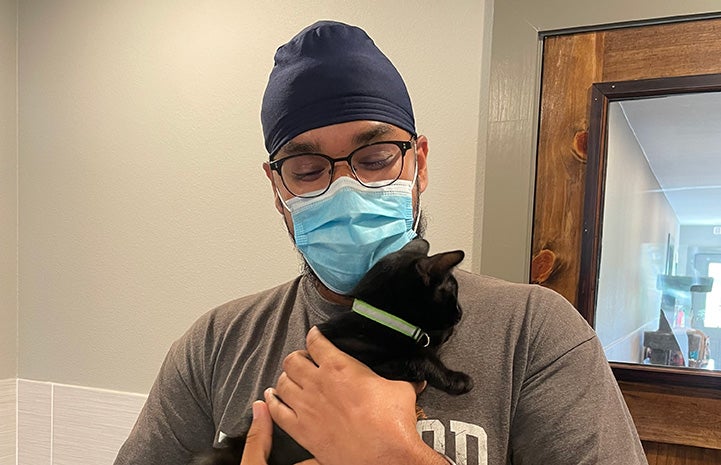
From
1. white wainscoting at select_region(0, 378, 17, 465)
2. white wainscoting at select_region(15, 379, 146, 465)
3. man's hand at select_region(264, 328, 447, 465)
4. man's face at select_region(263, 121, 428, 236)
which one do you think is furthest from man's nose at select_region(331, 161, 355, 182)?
white wainscoting at select_region(0, 378, 17, 465)

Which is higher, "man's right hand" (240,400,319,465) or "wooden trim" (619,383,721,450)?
"man's right hand" (240,400,319,465)

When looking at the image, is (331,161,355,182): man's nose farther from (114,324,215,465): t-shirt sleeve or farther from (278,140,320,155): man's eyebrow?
(114,324,215,465): t-shirt sleeve

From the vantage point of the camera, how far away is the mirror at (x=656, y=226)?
141 cm

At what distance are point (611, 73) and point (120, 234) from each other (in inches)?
58.7

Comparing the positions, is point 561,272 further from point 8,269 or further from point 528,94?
point 8,269

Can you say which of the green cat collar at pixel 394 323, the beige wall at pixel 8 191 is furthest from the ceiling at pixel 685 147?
the beige wall at pixel 8 191

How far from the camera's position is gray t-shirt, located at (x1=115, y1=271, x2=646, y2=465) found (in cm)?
85

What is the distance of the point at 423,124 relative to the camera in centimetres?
162

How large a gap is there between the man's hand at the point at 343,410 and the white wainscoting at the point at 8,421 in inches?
62.4

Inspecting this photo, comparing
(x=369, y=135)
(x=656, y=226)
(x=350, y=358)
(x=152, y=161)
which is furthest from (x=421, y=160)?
(x=152, y=161)

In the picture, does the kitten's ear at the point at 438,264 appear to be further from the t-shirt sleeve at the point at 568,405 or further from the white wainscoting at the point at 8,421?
the white wainscoting at the point at 8,421

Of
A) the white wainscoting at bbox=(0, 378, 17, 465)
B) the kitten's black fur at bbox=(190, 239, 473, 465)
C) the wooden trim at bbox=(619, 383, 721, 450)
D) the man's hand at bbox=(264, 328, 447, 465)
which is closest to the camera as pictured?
the man's hand at bbox=(264, 328, 447, 465)

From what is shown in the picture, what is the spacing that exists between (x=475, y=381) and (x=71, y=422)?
162cm

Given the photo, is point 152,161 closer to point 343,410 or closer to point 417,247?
point 417,247
